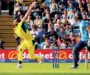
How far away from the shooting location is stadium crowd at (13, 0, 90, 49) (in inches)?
1025

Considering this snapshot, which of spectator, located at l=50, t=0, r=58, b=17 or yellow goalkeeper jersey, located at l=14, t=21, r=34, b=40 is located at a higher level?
spectator, located at l=50, t=0, r=58, b=17

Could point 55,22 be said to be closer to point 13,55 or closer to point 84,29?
point 13,55

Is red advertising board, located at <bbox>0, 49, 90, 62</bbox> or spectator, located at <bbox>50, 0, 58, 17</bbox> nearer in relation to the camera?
red advertising board, located at <bbox>0, 49, 90, 62</bbox>

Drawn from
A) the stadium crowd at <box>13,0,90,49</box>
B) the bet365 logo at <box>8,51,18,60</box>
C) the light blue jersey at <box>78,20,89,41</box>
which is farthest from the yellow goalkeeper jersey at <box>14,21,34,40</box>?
the bet365 logo at <box>8,51,18,60</box>

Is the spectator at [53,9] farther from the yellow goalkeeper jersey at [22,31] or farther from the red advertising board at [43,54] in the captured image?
the yellow goalkeeper jersey at [22,31]

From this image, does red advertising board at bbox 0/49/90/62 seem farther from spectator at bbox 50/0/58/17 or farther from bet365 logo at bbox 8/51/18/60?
spectator at bbox 50/0/58/17

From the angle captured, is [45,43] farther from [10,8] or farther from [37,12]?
[10,8]

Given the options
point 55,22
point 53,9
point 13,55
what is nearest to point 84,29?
point 13,55

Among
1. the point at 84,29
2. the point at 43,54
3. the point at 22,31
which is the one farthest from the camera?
the point at 43,54

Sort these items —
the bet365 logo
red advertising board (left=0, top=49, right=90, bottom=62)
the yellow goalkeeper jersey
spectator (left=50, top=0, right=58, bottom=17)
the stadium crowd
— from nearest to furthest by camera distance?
the yellow goalkeeper jersey → red advertising board (left=0, top=49, right=90, bottom=62) → the bet365 logo → the stadium crowd → spectator (left=50, top=0, right=58, bottom=17)

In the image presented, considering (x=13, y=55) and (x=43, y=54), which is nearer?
(x=43, y=54)

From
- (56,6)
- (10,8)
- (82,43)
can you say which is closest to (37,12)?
(56,6)

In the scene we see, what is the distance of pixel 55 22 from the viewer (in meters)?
27.3

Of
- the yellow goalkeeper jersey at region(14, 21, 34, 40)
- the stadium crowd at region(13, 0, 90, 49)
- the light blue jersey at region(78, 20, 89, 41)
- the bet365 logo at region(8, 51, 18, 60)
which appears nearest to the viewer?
the light blue jersey at region(78, 20, 89, 41)
